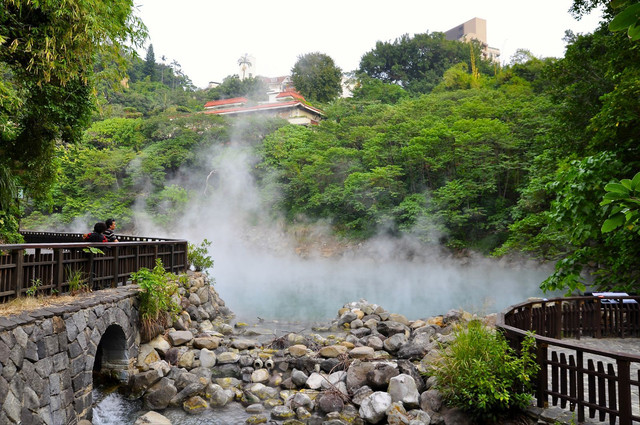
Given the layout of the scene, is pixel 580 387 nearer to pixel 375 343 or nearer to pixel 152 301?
pixel 375 343

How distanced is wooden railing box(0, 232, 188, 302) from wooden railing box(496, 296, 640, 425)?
6.93 meters

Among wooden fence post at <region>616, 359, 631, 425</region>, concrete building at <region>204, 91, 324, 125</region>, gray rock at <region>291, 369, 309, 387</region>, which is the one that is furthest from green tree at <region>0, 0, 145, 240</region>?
concrete building at <region>204, 91, 324, 125</region>

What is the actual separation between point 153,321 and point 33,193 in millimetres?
6160

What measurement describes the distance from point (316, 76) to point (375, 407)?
4410 centimetres

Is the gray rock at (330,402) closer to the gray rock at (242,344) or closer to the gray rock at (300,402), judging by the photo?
the gray rock at (300,402)

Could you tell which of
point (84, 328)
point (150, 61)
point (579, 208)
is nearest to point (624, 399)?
point (579, 208)

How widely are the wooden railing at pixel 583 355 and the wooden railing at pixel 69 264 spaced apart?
693 cm

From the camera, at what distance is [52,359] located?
6.02 meters

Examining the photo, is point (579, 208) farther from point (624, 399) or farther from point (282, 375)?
point (282, 375)

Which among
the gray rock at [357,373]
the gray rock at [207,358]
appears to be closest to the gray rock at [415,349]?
the gray rock at [357,373]

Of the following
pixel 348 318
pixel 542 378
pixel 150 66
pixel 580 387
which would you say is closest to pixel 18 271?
pixel 542 378

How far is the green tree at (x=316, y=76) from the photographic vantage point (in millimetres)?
47562

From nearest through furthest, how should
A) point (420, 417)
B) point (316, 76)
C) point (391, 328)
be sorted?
1. point (420, 417)
2. point (391, 328)
3. point (316, 76)

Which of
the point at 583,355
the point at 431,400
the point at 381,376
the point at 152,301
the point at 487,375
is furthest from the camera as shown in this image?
the point at 152,301
